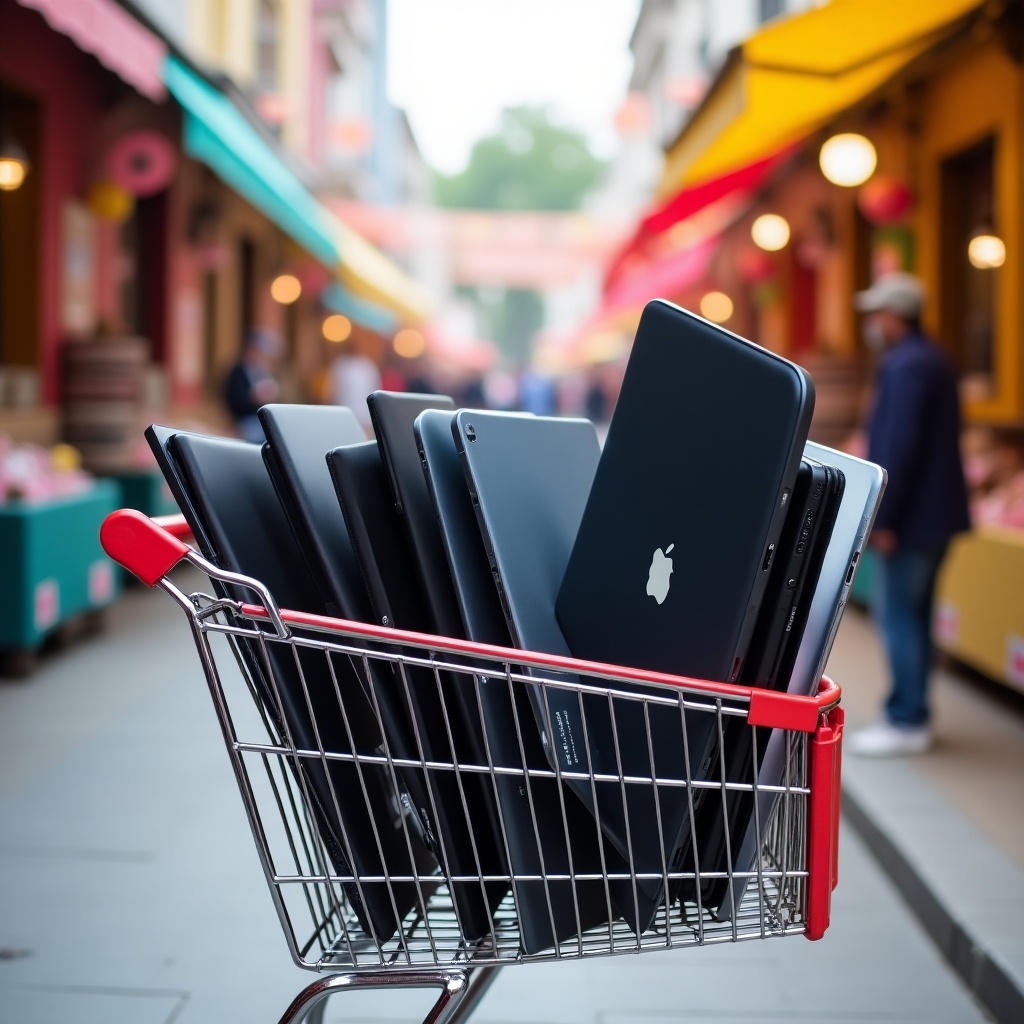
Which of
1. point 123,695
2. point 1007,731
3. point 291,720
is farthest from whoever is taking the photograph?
point 123,695

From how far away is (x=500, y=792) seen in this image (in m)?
1.74

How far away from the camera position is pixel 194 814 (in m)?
4.34

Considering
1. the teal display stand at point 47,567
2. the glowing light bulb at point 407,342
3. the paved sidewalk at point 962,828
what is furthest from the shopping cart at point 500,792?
the glowing light bulb at point 407,342

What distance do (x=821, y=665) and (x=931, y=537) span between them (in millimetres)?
3388

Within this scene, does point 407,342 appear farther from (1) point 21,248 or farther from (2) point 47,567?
(2) point 47,567

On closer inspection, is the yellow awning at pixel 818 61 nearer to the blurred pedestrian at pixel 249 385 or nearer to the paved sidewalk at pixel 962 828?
the paved sidewalk at pixel 962 828

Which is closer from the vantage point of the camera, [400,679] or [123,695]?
[400,679]

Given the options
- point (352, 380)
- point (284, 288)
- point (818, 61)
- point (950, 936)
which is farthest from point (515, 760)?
point (284, 288)

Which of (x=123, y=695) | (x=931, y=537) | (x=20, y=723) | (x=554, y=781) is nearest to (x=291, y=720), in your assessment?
(x=554, y=781)

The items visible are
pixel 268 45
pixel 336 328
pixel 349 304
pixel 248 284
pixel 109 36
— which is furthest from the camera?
pixel 336 328

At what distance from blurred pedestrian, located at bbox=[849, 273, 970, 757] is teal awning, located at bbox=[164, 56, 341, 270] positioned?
5.94m

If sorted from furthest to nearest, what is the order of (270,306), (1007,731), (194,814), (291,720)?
1. (270,306)
2. (1007,731)
3. (194,814)
4. (291,720)

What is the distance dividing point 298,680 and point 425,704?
0.58 feet

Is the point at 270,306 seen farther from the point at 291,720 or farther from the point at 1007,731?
the point at 291,720
